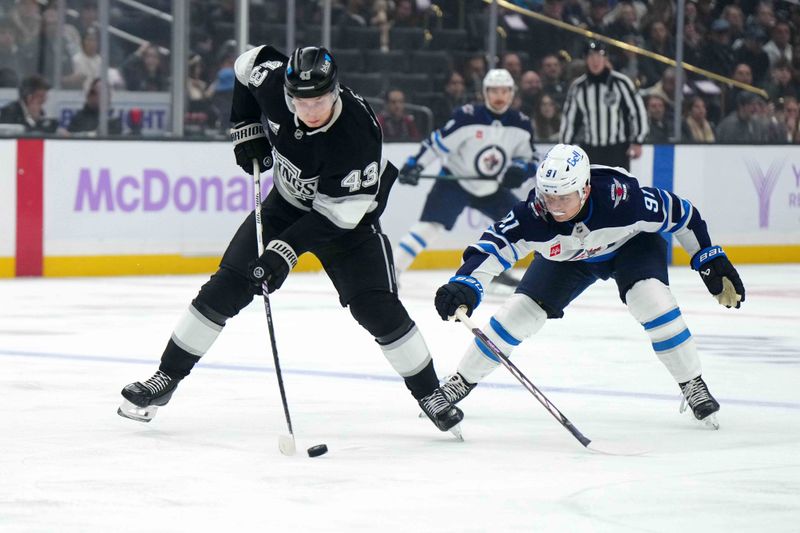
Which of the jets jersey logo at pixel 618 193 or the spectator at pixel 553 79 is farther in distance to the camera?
the spectator at pixel 553 79

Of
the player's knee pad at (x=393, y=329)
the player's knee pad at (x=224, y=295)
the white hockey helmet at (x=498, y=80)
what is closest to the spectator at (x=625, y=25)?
the white hockey helmet at (x=498, y=80)

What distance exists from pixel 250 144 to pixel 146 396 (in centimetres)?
84

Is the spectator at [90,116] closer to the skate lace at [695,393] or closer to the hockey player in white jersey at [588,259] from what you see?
the hockey player in white jersey at [588,259]

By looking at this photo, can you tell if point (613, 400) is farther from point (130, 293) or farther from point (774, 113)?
point (774, 113)

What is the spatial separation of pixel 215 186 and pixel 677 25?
13.0 ft

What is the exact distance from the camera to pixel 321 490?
3984mm

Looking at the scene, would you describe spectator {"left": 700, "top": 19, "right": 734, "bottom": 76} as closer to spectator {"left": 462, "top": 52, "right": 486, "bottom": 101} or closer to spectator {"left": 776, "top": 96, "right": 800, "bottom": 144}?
spectator {"left": 776, "top": 96, "right": 800, "bottom": 144}

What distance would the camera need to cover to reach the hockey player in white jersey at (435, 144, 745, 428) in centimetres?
479

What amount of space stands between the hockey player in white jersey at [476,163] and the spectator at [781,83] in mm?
3769

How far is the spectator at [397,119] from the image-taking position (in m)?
11.6

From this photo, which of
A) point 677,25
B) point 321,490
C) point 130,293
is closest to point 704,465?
point 321,490

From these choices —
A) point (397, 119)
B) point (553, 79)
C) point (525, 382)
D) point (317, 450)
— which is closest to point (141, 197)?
point (397, 119)

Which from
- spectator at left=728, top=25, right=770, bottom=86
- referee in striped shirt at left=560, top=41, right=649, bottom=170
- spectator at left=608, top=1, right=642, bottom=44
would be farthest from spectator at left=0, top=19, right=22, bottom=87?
spectator at left=728, top=25, right=770, bottom=86

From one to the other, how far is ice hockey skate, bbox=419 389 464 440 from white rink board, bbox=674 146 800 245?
25.1 ft
